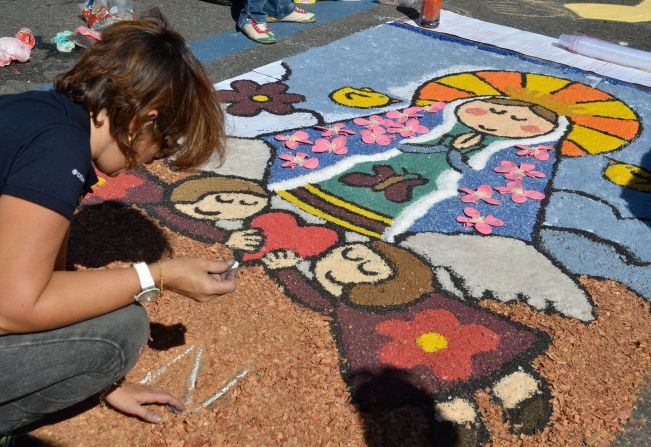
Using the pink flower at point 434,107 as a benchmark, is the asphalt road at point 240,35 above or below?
below

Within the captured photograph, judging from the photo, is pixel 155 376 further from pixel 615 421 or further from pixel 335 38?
pixel 335 38


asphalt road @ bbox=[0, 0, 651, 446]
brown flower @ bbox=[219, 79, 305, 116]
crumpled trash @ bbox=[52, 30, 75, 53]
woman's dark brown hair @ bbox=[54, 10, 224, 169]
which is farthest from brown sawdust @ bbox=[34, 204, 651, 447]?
crumpled trash @ bbox=[52, 30, 75, 53]

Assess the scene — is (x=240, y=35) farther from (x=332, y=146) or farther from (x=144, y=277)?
(x=144, y=277)

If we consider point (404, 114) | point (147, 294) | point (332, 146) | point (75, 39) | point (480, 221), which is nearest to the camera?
point (147, 294)

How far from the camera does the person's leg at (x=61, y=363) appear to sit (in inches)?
72.1

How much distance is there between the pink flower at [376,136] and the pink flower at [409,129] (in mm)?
65

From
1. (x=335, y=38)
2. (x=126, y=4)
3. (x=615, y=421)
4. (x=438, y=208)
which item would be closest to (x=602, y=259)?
(x=438, y=208)

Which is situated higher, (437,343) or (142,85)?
(142,85)

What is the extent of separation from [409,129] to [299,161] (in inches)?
30.3

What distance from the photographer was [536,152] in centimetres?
402

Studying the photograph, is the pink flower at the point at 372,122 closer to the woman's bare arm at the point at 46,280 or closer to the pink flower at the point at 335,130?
the pink flower at the point at 335,130

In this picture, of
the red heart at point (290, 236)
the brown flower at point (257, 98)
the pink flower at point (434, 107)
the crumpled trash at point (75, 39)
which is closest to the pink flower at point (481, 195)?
the red heart at point (290, 236)

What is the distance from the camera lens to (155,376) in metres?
2.48

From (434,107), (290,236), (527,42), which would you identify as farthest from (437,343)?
(527,42)
